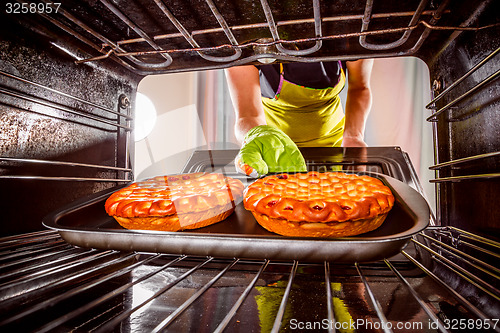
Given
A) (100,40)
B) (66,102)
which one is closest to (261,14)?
(100,40)

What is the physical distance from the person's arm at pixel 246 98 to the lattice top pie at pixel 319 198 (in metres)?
1.01

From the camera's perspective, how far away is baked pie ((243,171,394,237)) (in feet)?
2.21

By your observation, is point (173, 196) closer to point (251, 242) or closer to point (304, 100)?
point (251, 242)

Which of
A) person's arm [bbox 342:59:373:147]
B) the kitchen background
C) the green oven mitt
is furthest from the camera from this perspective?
the kitchen background

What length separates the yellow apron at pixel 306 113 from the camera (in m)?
1.96

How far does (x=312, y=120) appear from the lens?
79.2 inches

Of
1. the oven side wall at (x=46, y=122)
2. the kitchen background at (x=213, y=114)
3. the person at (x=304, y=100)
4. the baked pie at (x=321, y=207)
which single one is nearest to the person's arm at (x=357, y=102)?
the person at (x=304, y=100)

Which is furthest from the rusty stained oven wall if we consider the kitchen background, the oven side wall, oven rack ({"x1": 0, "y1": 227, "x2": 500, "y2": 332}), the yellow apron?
the kitchen background

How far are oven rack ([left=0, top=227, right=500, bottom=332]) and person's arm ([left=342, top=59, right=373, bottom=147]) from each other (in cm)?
134

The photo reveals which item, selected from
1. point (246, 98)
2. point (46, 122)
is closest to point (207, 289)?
point (46, 122)

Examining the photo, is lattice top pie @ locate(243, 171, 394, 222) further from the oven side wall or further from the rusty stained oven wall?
the oven side wall

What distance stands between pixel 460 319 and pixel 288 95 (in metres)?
1.68

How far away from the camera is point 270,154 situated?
1106mm

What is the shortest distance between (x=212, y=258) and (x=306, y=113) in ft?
4.81
